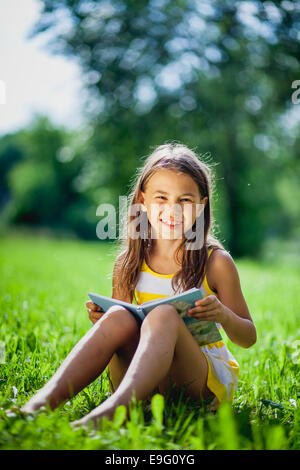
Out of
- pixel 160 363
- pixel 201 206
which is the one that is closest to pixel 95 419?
pixel 160 363

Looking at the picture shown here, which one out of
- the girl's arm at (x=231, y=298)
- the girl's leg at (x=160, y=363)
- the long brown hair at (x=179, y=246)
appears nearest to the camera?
the girl's leg at (x=160, y=363)

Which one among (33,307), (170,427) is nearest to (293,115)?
(33,307)

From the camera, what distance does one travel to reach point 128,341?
1.86 meters

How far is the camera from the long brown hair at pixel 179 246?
83.6 inches

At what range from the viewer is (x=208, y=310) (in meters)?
1.74

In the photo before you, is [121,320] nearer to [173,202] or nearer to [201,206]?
[173,202]

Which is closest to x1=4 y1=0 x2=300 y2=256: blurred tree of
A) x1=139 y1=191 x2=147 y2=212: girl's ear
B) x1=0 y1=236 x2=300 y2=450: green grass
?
x1=0 y1=236 x2=300 y2=450: green grass

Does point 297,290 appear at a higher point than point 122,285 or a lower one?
lower

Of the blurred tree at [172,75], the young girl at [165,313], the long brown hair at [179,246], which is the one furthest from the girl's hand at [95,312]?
the blurred tree at [172,75]

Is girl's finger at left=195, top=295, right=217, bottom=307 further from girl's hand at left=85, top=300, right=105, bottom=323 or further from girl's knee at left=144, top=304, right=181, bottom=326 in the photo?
girl's hand at left=85, top=300, right=105, bottom=323

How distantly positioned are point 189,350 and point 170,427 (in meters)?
0.31

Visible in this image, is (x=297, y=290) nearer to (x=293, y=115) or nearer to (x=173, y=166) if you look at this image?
(x=173, y=166)

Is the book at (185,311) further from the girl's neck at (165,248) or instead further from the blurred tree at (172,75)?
the blurred tree at (172,75)

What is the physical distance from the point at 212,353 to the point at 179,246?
53 cm
